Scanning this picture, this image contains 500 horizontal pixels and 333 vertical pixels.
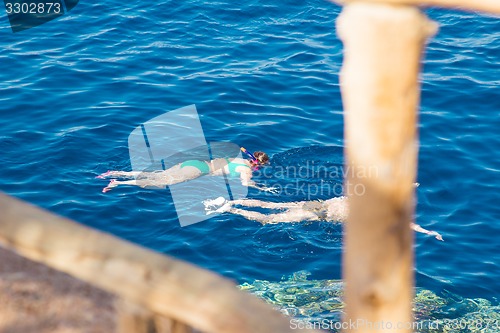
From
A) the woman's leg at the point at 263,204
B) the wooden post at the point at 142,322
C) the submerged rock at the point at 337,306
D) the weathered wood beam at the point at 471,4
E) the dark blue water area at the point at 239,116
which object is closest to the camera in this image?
the weathered wood beam at the point at 471,4

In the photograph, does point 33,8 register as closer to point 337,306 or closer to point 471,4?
point 337,306

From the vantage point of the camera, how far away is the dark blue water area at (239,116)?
891 cm

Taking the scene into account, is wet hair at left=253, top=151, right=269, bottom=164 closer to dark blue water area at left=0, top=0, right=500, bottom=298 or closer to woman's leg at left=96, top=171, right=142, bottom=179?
dark blue water area at left=0, top=0, right=500, bottom=298

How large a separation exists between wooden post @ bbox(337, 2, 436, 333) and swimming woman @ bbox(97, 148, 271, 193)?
766cm

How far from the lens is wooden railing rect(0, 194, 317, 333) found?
250cm

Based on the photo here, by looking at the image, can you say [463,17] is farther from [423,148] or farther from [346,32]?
[346,32]

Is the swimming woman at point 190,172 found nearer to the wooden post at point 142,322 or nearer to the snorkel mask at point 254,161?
the snorkel mask at point 254,161

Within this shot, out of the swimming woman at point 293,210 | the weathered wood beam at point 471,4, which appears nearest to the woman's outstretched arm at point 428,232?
the swimming woman at point 293,210

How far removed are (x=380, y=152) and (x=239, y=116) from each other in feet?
31.3

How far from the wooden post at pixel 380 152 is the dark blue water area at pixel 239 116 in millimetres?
5788

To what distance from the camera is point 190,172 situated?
1041cm

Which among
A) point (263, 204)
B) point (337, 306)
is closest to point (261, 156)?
point (263, 204)

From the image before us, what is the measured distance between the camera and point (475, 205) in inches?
381

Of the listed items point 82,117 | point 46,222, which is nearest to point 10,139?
point 82,117
